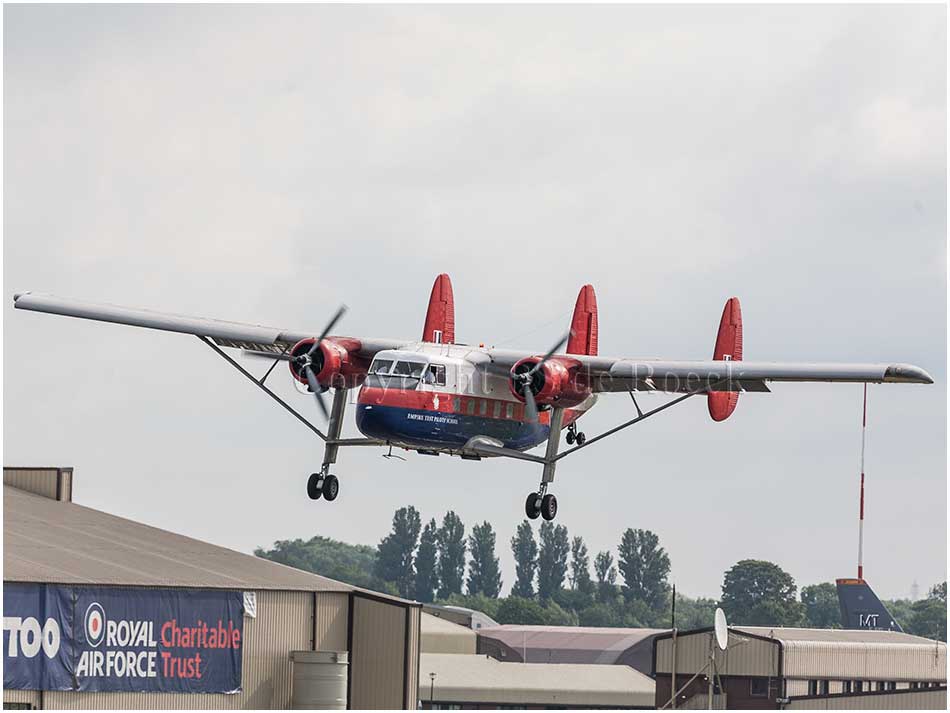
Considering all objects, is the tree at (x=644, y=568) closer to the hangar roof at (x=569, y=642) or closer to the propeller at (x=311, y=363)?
the hangar roof at (x=569, y=642)

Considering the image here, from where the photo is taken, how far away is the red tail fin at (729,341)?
6378 cm

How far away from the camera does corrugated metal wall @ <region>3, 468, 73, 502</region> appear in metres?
80.6

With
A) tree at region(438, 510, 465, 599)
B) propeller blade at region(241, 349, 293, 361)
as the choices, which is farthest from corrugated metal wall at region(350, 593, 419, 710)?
tree at region(438, 510, 465, 599)

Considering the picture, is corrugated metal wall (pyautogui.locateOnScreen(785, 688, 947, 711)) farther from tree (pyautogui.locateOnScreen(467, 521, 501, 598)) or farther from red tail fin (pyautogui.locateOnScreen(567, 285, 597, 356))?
tree (pyautogui.locateOnScreen(467, 521, 501, 598))

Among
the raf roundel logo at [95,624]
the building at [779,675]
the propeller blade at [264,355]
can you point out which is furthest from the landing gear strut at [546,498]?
the building at [779,675]

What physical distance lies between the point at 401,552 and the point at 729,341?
12525 centimetres

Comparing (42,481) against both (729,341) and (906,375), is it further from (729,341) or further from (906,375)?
(906,375)

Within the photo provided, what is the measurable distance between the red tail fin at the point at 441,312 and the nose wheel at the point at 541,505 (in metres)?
9.21

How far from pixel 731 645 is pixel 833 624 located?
116790mm

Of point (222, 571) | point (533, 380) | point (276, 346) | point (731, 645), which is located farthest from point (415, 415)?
point (731, 645)

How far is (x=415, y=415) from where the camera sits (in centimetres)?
5025

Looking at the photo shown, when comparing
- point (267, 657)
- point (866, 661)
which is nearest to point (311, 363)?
point (267, 657)

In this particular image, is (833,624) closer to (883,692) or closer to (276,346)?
(883,692)

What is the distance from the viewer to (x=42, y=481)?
80688 mm
